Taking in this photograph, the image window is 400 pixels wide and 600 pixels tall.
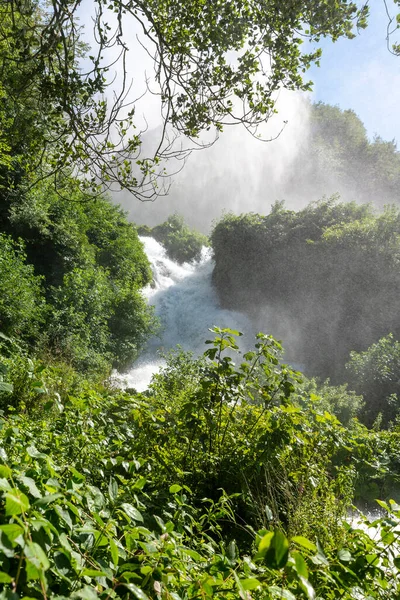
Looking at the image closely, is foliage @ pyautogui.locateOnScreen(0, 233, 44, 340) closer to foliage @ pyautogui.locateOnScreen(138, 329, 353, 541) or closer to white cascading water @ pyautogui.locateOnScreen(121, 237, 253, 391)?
white cascading water @ pyautogui.locateOnScreen(121, 237, 253, 391)

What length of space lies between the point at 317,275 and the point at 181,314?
735 cm

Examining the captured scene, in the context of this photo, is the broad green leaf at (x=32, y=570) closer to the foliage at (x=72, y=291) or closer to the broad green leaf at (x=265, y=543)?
the broad green leaf at (x=265, y=543)

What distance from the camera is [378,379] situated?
471 inches

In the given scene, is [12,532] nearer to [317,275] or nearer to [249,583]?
[249,583]

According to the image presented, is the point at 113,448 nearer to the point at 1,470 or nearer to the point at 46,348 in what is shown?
the point at 1,470

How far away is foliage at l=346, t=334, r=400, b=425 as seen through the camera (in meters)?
11.3

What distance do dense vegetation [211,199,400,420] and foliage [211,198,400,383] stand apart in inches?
1.8

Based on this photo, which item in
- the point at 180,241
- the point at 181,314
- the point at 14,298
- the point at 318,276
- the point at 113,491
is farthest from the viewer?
the point at 180,241

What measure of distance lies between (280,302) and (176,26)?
17.7m

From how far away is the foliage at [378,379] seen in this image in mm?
11300

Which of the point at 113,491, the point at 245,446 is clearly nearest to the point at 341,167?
the point at 245,446

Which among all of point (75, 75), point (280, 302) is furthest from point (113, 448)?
point (280, 302)

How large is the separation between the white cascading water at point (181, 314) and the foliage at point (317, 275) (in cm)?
130

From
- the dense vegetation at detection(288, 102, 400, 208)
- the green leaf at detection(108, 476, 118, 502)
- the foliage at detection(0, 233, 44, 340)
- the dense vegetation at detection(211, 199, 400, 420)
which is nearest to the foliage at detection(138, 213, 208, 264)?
the dense vegetation at detection(211, 199, 400, 420)
